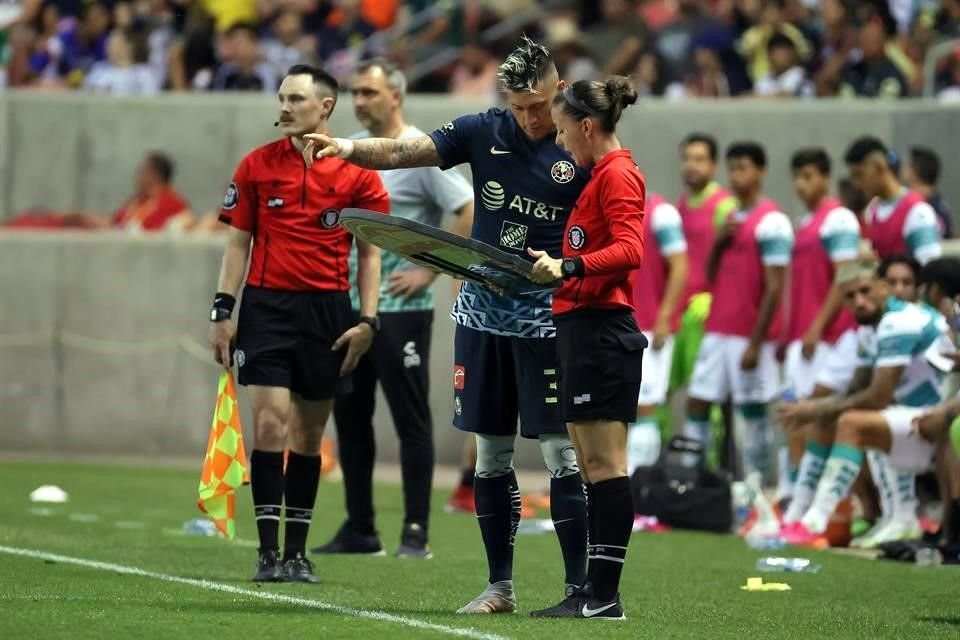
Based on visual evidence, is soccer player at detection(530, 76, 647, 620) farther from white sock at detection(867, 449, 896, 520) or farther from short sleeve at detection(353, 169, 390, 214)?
white sock at detection(867, 449, 896, 520)

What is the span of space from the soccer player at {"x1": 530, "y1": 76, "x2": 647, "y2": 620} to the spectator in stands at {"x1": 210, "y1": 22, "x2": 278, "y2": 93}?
41.5ft

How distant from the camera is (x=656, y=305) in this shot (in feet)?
45.7

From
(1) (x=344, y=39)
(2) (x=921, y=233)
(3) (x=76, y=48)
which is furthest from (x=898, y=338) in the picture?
(3) (x=76, y=48)

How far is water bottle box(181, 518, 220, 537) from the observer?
455 inches

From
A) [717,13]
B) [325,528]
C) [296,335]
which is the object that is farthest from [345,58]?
[296,335]

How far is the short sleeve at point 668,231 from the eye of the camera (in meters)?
13.6

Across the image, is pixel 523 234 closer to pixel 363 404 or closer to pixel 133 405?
pixel 363 404

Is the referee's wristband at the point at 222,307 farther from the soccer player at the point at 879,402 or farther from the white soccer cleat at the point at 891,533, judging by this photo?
the white soccer cleat at the point at 891,533

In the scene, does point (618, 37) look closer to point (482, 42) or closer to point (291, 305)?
point (482, 42)

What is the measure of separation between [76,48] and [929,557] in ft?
47.8

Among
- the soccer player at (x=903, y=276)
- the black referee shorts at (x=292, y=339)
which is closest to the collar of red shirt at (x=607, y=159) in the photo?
the black referee shorts at (x=292, y=339)

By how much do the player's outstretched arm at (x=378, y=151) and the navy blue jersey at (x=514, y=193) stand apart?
2.8 inches

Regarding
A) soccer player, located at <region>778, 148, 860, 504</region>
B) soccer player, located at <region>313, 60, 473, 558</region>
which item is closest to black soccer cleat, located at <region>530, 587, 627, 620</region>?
soccer player, located at <region>313, 60, 473, 558</region>

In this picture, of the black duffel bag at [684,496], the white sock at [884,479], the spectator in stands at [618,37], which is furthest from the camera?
the spectator in stands at [618,37]
